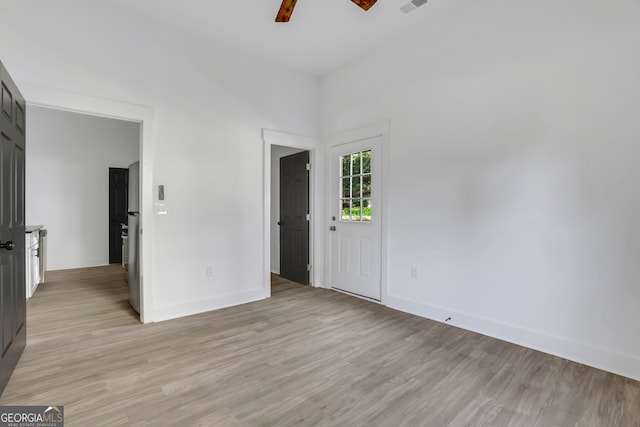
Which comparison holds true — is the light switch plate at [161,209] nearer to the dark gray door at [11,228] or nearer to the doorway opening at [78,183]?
the dark gray door at [11,228]

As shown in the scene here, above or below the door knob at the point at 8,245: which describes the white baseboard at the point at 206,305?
below

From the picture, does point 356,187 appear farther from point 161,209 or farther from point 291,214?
point 161,209

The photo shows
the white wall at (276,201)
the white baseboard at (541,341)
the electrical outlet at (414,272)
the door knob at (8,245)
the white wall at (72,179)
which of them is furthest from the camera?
the white wall at (72,179)

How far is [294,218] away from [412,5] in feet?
10.4

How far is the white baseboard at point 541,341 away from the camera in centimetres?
221

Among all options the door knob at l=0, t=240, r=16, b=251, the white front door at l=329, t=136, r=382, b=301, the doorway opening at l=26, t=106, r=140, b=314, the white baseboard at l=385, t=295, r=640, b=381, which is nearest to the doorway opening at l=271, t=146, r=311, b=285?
the white front door at l=329, t=136, r=382, b=301

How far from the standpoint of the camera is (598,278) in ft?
7.59

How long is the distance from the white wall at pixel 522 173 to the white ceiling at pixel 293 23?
31cm

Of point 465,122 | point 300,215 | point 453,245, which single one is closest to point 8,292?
point 300,215

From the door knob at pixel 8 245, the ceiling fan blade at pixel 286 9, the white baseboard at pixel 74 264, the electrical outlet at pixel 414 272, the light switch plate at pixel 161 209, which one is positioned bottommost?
the white baseboard at pixel 74 264

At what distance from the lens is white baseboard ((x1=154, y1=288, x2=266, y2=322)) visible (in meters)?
3.31

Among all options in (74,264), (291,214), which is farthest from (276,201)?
(74,264)
